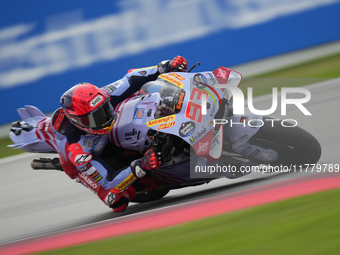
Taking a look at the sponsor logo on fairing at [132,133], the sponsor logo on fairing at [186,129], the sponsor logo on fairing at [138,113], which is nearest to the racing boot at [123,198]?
the sponsor logo on fairing at [132,133]

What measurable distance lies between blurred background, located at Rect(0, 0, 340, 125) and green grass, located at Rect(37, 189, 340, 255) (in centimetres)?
541

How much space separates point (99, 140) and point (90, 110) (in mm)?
386

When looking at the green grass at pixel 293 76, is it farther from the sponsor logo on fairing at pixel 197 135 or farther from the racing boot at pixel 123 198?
the sponsor logo on fairing at pixel 197 135

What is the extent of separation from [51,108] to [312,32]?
17.6 feet

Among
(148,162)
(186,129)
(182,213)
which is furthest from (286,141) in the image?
(148,162)

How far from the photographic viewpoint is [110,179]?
3.78 metres

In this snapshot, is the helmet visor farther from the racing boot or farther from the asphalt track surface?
the asphalt track surface

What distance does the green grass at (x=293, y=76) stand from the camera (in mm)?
7895

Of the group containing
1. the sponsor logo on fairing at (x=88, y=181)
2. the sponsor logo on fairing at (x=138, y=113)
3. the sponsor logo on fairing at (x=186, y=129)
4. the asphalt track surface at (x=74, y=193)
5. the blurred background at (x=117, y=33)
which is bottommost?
the asphalt track surface at (x=74, y=193)

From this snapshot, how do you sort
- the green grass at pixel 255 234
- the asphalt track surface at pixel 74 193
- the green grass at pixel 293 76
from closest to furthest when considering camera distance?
the green grass at pixel 255 234
the asphalt track surface at pixel 74 193
the green grass at pixel 293 76

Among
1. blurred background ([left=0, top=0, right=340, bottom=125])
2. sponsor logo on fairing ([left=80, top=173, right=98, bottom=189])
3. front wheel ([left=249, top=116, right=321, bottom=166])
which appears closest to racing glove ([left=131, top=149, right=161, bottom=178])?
sponsor logo on fairing ([left=80, top=173, right=98, bottom=189])

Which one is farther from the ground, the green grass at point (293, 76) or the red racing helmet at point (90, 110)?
the red racing helmet at point (90, 110)

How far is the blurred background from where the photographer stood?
809cm

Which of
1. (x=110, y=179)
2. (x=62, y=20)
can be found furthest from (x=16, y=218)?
(x=62, y=20)
